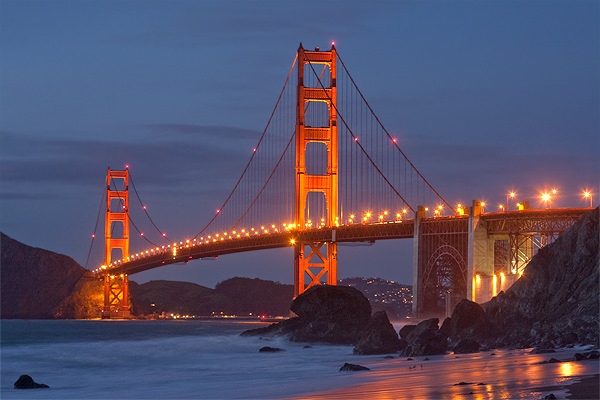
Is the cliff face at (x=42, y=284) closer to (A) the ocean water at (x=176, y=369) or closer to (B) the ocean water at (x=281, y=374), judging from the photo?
(A) the ocean water at (x=176, y=369)

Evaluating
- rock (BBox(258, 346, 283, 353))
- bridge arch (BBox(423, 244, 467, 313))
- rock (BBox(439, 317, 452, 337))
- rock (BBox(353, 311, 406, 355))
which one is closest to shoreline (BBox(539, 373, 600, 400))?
rock (BBox(353, 311, 406, 355))

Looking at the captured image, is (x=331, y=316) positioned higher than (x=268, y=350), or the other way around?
(x=331, y=316)

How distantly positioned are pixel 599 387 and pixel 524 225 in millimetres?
35491

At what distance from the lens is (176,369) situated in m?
38.8

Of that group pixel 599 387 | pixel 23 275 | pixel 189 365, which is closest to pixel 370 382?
pixel 599 387

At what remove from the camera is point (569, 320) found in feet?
108

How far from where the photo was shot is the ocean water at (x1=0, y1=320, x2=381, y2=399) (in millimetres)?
27628

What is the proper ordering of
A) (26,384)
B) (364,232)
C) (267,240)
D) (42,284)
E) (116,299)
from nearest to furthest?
(26,384), (364,232), (267,240), (116,299), (42,284)

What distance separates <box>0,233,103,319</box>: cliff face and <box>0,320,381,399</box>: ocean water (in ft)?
237

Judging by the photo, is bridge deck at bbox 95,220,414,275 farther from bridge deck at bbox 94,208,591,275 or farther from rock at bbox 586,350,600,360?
rock at bbox 586,350,600,360

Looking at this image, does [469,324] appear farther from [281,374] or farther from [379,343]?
[281,374]

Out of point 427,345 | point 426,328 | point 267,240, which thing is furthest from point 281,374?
point 267,240

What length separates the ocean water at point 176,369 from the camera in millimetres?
27628

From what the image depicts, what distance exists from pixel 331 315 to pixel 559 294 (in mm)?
16890
